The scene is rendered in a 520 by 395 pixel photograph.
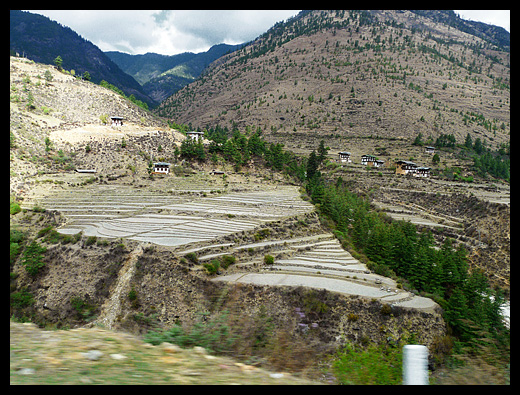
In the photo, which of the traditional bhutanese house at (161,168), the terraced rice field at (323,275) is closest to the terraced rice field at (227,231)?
the terraced rice field at (323,275)

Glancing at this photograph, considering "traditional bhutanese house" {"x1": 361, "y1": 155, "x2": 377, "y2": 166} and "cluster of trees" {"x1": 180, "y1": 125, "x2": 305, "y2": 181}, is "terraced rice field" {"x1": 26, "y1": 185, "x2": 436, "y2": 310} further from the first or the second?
"traditional bhutanese house" {"x1": 361, "y1": 155, "x2": 377, "y2": 166}

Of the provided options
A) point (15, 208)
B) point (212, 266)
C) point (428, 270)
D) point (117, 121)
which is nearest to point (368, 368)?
point (212, 266)

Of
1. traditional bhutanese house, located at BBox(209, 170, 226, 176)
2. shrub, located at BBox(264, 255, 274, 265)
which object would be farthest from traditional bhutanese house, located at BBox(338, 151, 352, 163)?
shrub, located at BBox(264, 255, 274, 265)

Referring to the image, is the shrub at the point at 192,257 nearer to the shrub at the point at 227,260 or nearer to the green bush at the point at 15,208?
the shrub at the point at 227,260

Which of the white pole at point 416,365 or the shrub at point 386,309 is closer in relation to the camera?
the white pole at point 416,365

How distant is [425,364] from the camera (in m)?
2.90

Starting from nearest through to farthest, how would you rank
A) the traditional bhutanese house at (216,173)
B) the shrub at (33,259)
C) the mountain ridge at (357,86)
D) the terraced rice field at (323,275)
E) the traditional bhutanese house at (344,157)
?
the terraced rice field at (323,275) → the shrub at (33,259) → the traditional bhutanese house at (216,173) → the traditional bhutanese house at (344,157) → the mountain ridge at (357,86)

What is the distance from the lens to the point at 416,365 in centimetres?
291

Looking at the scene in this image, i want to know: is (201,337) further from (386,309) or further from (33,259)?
(33,259)

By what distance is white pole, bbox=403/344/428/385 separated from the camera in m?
2.88

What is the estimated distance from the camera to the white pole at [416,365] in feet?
9.46

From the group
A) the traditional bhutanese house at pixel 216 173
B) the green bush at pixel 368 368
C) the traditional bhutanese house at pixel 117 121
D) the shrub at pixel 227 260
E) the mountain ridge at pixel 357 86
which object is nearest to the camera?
the green bush at pixel 368 368
